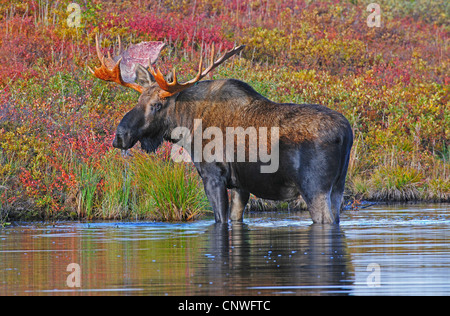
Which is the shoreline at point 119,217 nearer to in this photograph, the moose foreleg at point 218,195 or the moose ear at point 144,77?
the moose foreleg at point 218,195

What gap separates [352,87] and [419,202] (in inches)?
244

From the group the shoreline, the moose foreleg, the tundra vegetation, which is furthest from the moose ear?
the shoreline

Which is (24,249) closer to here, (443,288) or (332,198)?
(332,198)

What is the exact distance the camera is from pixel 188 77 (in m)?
21.0

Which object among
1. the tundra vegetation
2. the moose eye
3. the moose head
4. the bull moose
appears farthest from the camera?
the tundra vegetation

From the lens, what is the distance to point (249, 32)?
29.7m

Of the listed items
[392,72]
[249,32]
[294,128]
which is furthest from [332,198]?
[249,32]

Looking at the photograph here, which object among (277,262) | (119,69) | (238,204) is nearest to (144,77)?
(119,69)

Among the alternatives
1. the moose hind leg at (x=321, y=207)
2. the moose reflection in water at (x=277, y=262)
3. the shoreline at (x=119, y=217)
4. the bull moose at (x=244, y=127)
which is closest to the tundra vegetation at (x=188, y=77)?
the shoreline at (x=119, y=217)

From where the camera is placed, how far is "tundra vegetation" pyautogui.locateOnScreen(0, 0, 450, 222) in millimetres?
15148

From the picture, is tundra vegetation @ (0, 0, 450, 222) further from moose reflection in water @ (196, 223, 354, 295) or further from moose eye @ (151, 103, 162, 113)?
moose reflection in water @ (196, 223, 354, 295)

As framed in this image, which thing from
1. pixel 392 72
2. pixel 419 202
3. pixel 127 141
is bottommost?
pixel 419 202

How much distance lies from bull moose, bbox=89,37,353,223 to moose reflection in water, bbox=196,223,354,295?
64 cm

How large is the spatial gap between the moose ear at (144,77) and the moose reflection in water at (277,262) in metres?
2.96
